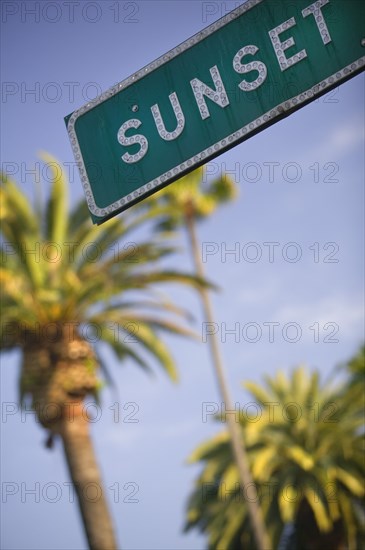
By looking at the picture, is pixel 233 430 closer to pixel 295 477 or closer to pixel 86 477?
pixel 295 477

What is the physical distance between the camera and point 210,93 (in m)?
2.54

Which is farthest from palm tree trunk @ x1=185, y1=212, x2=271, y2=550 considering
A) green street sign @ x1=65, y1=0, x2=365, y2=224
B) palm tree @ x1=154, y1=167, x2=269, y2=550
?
green street sign @ x1=65, y1=0, x2=365, y2=224

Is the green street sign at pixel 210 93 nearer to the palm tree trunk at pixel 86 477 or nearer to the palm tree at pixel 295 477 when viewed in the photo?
the palm tree trunk at pixel 86 477

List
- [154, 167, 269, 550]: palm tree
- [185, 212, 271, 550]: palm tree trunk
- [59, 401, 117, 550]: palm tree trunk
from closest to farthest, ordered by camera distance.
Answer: [59, 401, 117, 550]: palm tree trunk, [185, 212, 271, 550]: palm tree trunk, [154, 167, 269, 550]: palm tree

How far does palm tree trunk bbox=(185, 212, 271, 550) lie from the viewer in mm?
22219

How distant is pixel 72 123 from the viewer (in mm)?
2717

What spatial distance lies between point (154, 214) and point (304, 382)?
1335cm

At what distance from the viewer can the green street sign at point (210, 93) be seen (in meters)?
2.36

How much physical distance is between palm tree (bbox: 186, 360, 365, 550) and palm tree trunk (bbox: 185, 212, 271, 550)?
446 millimetres

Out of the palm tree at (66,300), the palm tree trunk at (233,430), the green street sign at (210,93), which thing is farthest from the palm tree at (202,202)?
the green street sign at (210,93)

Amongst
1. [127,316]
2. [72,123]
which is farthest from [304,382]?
[72,123]

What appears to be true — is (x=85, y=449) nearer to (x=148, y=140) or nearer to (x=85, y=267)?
(x=85, y=267)

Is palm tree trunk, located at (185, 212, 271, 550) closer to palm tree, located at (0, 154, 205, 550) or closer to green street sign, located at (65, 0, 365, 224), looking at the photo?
palm tree, located at (0, 154, 205, 550)

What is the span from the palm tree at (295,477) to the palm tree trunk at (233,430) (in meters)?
0.45
